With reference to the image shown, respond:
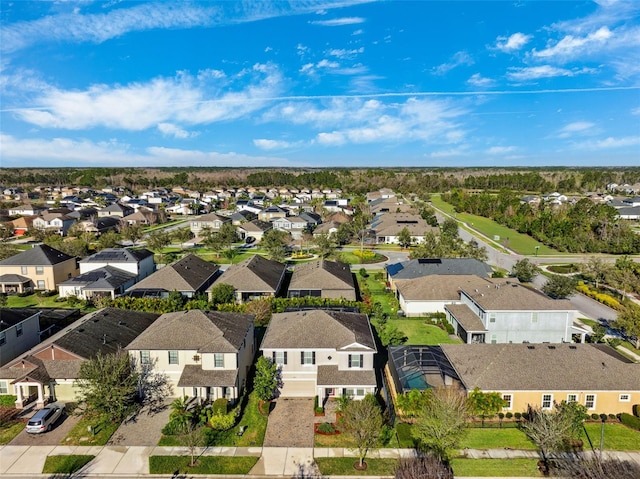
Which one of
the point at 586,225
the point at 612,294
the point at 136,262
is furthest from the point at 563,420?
the point at 586,225

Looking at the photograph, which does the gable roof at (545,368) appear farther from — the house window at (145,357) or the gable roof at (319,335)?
the house window at (145,357)

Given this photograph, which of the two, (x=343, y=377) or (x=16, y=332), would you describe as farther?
(x=16, y=332)

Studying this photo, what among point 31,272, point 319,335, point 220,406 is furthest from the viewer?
point 31,272

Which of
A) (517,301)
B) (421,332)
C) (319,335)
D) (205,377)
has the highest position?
(517,301)

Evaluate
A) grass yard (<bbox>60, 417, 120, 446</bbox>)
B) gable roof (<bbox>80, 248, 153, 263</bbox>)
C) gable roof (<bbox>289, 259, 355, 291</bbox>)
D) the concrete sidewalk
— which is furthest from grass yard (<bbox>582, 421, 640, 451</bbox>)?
gable roof (<bbox>80, 248, 153, 263</bbox>)

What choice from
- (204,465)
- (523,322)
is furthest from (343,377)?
(523,322)

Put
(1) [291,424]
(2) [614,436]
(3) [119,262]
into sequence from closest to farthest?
(2) [614,436] → (1) [291,424] → (3) [119,262]

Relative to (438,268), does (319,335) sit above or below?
above

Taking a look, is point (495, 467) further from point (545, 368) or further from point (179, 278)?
point (179, 278)
